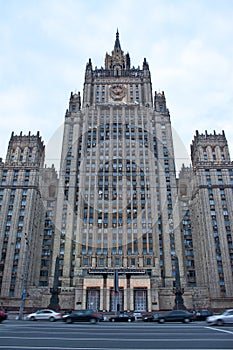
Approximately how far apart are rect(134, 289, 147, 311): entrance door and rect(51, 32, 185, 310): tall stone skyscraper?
19cm

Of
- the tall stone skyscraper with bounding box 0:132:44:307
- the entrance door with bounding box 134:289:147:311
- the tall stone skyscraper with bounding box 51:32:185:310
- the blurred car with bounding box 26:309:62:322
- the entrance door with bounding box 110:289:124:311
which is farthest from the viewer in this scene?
the tall stone skyscraper with bounding box 0:132:44:307

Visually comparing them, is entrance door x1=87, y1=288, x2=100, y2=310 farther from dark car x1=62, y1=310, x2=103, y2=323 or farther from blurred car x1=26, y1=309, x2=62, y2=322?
dark car x1=62, y1=310, x2=103, y2=323

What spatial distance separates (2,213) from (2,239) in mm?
6458

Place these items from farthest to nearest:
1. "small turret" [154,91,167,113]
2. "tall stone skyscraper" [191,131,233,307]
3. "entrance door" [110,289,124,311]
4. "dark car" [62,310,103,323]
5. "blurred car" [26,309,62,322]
A: "small turret" [154,91,167,113] → "tall stone skyscraper" [191,131,233,307] → "entrance door" [110,289,124,311] → "blurred car" [26,309,62,322] → "dark car" [62,310,103,323]

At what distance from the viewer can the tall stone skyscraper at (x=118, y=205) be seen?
57656 mm

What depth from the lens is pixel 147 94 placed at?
9250cm

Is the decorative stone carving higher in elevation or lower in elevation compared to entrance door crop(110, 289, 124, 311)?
higher

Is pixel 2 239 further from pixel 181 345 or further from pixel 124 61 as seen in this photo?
pixel 124 61

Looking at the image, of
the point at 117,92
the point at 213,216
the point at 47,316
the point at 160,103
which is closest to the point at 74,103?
the point at 117,92

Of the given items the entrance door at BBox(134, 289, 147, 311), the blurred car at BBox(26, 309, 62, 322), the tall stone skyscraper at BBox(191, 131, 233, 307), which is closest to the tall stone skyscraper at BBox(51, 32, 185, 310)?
the entrance door at BBox(134, 289, 147, 311)

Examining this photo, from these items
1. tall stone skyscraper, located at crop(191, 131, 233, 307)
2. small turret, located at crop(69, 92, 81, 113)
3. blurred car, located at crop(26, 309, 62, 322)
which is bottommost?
blurred car, located at crop(26, 309, 62, 322)

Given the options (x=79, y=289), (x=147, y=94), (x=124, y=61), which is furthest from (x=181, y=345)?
(x=124, y=61)

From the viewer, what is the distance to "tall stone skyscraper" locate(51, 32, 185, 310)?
57.7 meters

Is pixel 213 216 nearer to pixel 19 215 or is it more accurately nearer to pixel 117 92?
pixel 19 215
